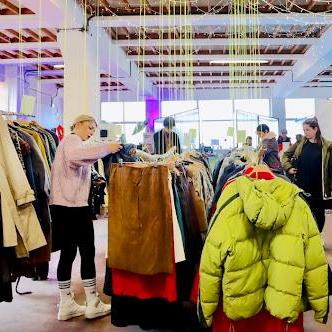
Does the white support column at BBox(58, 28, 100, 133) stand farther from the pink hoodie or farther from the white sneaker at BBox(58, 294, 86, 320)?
the white sneaker at BBox(58, 294, 86, 320)

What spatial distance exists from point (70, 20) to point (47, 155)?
4.07m

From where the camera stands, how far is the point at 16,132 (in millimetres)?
2416

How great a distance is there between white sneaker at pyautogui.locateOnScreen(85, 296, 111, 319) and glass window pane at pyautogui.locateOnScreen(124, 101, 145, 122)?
12666mm

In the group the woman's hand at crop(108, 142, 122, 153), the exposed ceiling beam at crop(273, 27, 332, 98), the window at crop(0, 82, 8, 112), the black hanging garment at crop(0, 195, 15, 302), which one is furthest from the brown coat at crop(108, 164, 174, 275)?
the window at crop(0, 82, 8, 112)

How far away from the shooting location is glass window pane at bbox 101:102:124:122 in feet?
50.2

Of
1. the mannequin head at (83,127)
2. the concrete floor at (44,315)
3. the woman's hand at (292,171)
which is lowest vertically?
the concrete floor at (44,315)

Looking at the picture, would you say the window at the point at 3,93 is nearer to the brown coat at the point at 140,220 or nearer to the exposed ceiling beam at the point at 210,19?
the exposed ceiling beam at the point at 210,19

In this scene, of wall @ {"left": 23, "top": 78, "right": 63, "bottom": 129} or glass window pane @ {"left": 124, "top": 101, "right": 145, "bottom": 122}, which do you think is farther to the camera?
glass window pane @ {"left": 124, "top": 101, "right": 145, "bottom": 122}

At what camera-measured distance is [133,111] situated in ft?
50.9

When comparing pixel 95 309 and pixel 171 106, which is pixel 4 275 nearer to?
pixel 95 309

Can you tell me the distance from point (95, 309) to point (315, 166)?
2.55 m

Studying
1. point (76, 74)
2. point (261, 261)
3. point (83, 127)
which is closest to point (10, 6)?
point (76, 74)

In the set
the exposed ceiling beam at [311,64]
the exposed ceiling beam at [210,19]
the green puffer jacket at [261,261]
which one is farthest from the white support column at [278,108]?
the green puffer jacket at [261,261]

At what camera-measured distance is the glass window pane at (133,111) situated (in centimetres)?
1542
